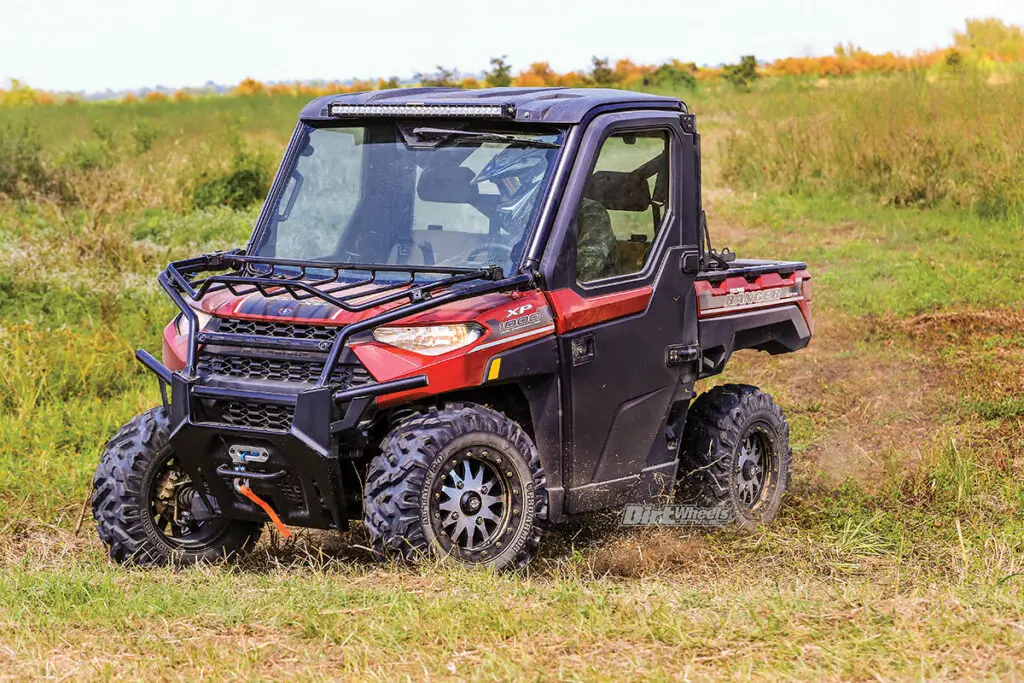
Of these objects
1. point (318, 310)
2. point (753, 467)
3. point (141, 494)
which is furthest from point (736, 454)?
point (141, 494)

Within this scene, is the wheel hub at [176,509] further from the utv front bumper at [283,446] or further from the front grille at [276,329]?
the front grille at [276,329]

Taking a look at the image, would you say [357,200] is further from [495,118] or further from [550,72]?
[550,72]

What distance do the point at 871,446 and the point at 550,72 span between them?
25864 millimetres

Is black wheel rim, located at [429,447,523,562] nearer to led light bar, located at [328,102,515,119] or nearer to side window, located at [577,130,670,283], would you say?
side window, located at [577,130,670,283]

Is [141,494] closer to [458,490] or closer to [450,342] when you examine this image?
[458,490]

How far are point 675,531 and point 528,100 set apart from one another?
230 centimetres

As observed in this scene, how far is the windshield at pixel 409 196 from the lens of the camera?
20.4 ft

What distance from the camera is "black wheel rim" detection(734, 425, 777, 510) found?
7.45m

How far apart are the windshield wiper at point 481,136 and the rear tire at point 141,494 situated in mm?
1768

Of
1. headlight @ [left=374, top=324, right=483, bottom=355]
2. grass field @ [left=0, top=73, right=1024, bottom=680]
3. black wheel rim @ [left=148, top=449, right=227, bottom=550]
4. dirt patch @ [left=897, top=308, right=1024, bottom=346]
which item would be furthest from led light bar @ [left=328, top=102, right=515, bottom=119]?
dirt patch @ [left=897, top=308, right=1024, bottom=346]

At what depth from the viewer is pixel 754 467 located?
7590 mm

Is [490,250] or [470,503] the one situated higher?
[490,250]

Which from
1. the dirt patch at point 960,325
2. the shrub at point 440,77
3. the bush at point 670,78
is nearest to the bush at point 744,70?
the bush at point 670,78

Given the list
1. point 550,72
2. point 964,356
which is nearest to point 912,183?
point 964,356
